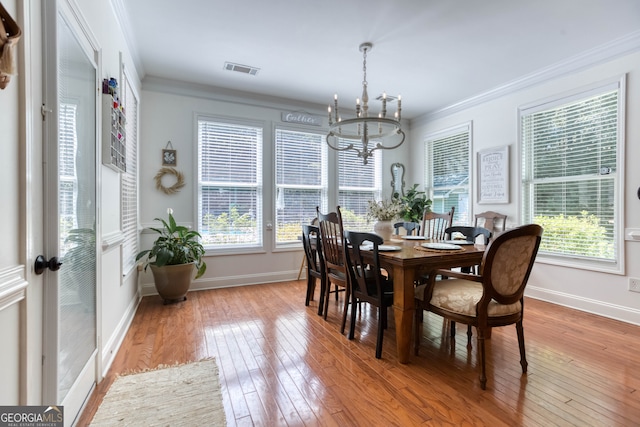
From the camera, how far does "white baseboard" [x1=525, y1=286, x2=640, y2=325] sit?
296 cm

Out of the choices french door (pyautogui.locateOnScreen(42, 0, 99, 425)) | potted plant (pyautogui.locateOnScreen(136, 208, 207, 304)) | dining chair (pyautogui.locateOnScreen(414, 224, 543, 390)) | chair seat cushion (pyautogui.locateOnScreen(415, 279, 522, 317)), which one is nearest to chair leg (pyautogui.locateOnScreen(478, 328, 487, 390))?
dining chair (pyautogui.locateOnScreen(414, 224, 543, 390))

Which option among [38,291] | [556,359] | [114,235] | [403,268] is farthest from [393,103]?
[38,291]

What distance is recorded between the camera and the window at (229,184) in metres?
4.18

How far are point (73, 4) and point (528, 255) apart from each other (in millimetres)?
2965

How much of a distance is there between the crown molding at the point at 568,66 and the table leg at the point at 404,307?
321 cm

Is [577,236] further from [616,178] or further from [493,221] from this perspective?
[493,221]

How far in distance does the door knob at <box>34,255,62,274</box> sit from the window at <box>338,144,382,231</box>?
161 inches

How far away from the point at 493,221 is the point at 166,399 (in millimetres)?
4205

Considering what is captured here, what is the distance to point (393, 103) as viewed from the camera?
470 centimetres

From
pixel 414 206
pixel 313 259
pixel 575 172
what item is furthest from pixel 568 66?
pixel 313 259

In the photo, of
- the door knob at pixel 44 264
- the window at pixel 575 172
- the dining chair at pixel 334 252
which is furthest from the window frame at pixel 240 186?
the window at pixel 575 172

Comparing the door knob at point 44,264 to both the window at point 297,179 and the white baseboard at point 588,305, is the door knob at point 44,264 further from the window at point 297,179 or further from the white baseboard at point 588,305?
the white baseboard at point 588,305

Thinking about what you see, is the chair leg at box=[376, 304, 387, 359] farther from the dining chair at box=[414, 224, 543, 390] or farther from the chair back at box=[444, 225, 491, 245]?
the chair back at box=[444, 225, 491, 245]

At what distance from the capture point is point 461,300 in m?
2.00
